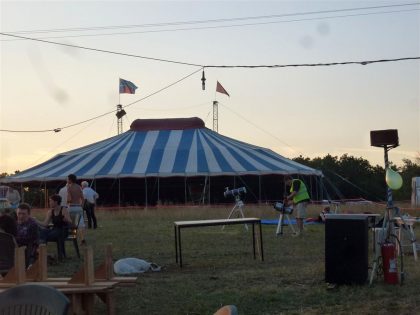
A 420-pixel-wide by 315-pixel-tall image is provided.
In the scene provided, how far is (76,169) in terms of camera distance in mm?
27797

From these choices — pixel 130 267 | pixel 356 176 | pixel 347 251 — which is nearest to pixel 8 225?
pixel 130 267

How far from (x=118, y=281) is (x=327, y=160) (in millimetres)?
42158

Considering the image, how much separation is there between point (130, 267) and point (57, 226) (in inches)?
86.0

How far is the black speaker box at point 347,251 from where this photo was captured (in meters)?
7.19

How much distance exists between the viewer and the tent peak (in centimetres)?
3138

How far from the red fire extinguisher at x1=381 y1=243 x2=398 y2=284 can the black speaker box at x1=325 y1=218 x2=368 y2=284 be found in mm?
217

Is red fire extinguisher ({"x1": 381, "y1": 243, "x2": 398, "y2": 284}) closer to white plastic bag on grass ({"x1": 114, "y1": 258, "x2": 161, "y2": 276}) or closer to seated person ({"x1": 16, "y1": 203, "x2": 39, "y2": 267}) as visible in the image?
white plastic bag on grass ({"x1": 114, "y1": 258, "x2": 161, "y2": 276})

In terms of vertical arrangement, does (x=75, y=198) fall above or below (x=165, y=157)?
below

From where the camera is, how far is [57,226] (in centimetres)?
1025

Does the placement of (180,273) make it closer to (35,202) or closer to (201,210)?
(201,210)

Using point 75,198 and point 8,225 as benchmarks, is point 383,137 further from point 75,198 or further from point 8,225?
point 75,198

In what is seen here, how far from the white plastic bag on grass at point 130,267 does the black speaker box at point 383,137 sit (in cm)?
335

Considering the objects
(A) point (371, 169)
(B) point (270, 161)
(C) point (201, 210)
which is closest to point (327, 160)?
(A) point (371, 169)

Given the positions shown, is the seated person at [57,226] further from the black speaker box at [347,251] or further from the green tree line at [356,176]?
the green tree line at [356,176]
